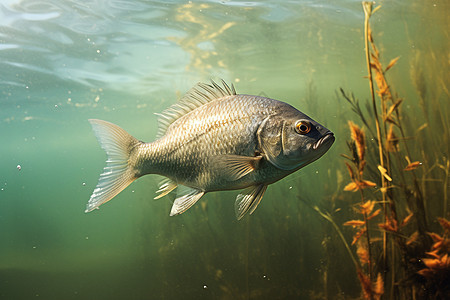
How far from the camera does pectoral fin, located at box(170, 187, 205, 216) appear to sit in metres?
2.46

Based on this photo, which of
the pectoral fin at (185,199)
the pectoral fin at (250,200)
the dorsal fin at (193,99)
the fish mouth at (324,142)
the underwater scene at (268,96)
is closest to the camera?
the fish mouth at (324,142)

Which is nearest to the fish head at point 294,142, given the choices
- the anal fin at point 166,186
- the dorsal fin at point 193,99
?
the dorsal fin at point 193,99

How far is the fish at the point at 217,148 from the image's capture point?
7.27 ft

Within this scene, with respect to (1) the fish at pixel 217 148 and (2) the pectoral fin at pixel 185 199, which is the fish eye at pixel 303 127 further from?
(2) the pectoral fin at pixel 185 199

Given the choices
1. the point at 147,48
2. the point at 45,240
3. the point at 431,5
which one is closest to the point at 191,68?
the point at 147,48

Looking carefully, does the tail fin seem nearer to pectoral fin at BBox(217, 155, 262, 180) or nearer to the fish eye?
pectoral fin at BBox(217, 155, 262, 180)

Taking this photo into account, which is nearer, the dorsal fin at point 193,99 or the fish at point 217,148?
the fish at point 217,148

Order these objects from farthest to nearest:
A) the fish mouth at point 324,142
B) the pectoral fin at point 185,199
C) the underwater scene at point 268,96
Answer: the underwater scene at point 268,96
the pectoral fin at point 185,199
the fish mouth at point 324,142

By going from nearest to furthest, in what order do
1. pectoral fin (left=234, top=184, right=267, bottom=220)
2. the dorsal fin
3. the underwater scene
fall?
pectoral fin (left=234, top=184, right=267, bottom=220) → the dorsal fin → the underwater scene

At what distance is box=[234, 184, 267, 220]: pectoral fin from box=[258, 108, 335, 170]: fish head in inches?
9.9

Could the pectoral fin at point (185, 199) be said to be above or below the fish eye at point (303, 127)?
below

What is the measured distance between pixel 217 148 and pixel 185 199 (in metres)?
0.53

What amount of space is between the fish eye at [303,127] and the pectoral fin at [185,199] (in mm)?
929

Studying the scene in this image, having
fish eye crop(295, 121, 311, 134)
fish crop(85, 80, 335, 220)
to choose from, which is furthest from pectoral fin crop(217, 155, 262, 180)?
fish eye crop(295, 121, 311, 134)
